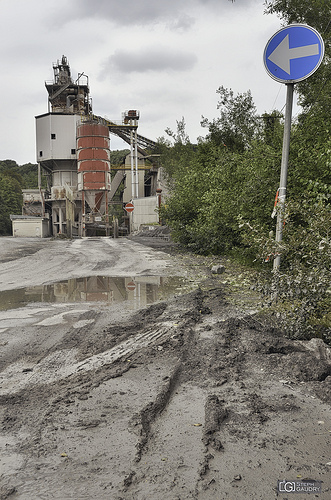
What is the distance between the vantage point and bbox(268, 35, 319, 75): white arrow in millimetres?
5316

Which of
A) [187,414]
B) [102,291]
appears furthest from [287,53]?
[102,291]

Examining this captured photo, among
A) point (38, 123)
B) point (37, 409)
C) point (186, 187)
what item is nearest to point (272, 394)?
point (37, 409)

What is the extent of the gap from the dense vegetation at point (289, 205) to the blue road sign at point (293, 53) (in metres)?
1.47

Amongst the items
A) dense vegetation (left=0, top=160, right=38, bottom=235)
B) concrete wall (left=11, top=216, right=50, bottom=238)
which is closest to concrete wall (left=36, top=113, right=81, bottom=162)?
concrete wall (left=11, top=216, right=50, bottom=238)

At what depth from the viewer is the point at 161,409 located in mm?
2955

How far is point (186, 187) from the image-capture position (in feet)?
60.5

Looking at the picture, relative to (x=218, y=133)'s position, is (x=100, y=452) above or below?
below

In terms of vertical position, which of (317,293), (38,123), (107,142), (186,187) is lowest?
(317,293)

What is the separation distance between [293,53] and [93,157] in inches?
1702

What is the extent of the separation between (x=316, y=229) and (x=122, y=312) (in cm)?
317

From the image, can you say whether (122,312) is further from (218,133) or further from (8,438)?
(218,133)

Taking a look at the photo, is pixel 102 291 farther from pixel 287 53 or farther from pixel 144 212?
pixel 144 212

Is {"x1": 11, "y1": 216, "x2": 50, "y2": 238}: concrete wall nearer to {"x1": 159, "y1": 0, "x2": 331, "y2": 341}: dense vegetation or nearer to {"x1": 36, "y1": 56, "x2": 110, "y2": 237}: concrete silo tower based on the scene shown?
{"x1": 36, "y1": 56, "x2": 110, "y2": 237}: concrete silo tower

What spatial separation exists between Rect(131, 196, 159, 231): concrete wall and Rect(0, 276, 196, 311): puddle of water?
109ft
